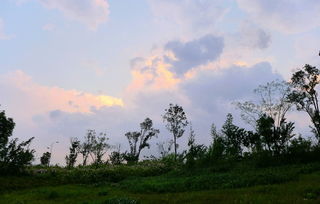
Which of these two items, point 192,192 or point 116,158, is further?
point 116,158

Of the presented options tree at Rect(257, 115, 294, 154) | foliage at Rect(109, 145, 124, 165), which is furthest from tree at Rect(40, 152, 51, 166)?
tree at Rect(257, 115, 294, 154)

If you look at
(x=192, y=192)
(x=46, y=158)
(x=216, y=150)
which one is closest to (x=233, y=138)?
(x=216, y=150)

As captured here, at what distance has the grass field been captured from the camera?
1497cm

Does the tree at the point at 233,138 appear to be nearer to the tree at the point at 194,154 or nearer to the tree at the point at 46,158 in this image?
the tree at the point at 194,154

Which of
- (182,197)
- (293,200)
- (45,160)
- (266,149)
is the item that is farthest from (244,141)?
(45,160)

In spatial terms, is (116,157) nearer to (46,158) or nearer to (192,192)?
(46,158)

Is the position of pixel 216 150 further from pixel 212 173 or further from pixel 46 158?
pixel 46 158

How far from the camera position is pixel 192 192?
1950cm

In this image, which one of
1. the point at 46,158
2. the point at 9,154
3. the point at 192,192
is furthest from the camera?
the point at 46,158

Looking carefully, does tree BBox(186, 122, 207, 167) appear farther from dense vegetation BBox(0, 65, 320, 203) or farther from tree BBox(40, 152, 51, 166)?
tree BBox(40, 152, 51, 166)

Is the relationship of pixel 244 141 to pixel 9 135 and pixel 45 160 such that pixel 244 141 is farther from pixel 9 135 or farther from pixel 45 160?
pixel 45 160

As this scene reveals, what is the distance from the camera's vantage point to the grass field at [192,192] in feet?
49.1

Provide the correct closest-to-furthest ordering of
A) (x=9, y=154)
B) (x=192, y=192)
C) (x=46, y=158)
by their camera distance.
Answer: (x=192, y=192) → (x=9, y=154) → (x=46, y=158)

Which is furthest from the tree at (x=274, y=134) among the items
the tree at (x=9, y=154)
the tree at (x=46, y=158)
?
the tree at (x=46, y=158)
